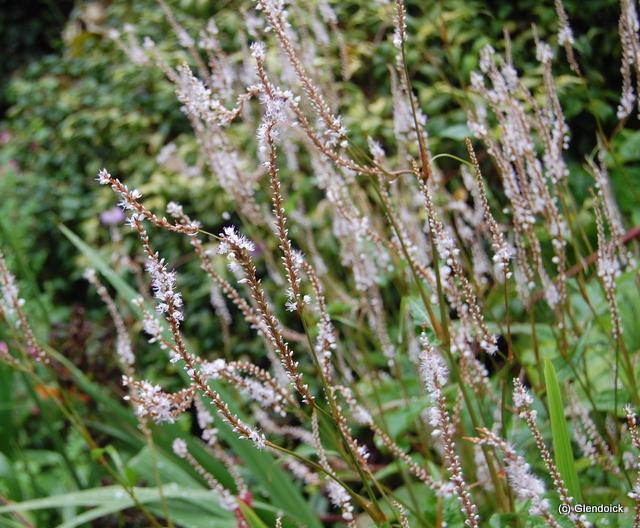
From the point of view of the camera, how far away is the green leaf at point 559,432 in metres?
1.04

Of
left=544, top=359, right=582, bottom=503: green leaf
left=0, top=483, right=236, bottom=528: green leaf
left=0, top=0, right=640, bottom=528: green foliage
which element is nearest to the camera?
left=544, top=359, right=582, bottom=503: green leaf

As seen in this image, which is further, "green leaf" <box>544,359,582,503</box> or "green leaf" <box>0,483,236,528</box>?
"green leaf" <box>0,483,236,528</box>

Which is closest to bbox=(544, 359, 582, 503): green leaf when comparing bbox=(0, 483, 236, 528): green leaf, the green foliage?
the green foliage

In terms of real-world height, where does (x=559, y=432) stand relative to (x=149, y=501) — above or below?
above

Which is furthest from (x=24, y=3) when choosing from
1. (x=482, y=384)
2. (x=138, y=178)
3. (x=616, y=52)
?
(x=482, y=384)

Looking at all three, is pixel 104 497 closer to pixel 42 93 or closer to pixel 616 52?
pixel 616 52

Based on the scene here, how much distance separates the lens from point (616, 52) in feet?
11.9

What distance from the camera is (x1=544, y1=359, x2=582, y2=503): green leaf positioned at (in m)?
1.04

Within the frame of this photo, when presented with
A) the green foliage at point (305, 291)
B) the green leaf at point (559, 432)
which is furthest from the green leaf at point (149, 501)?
the green leaf at point (559, 432)

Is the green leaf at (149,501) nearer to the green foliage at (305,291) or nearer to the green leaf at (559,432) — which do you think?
the green foliage at (305,291)

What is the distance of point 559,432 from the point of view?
1.06 meters

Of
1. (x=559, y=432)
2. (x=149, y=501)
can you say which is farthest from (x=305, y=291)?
(x=559, y=432)

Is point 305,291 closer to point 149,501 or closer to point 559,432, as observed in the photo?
point 149,501

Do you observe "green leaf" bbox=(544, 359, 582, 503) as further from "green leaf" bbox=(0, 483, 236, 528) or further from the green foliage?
"green leaf" bbox=(0, 483, 236, 528)
